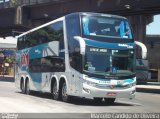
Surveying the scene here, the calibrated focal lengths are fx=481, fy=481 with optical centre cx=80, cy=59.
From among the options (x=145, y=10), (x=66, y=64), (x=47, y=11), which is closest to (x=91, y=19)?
(x=66, y=64)

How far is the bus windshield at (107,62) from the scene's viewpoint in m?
19.2

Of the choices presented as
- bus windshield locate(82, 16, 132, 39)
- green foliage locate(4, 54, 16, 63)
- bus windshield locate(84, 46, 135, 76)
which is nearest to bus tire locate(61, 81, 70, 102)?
bus windshield locate(84, 46, 135, 76)

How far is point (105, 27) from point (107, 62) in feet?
5.16

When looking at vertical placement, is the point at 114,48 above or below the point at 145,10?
below

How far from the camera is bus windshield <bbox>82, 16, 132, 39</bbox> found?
19.6m

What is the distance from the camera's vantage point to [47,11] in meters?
47.7

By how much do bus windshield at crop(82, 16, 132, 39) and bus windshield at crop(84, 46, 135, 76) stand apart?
720mm

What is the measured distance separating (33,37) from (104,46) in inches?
310

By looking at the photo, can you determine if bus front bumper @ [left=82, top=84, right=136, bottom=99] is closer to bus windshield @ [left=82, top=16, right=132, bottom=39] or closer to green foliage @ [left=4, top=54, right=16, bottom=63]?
bus windshield @ [left=82, top=16, right=132, bottom=39]

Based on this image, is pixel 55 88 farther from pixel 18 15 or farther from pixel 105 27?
pixel 18 15

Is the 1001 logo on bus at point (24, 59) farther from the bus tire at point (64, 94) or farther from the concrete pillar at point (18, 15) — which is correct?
the concrete pillar at point (18, 15)

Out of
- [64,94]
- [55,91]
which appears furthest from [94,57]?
[55,91]

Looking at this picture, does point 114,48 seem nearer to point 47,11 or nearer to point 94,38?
point 94,38

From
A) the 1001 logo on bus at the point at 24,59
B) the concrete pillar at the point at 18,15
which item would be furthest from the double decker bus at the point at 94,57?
the concrete pillar at the point at 18,15
